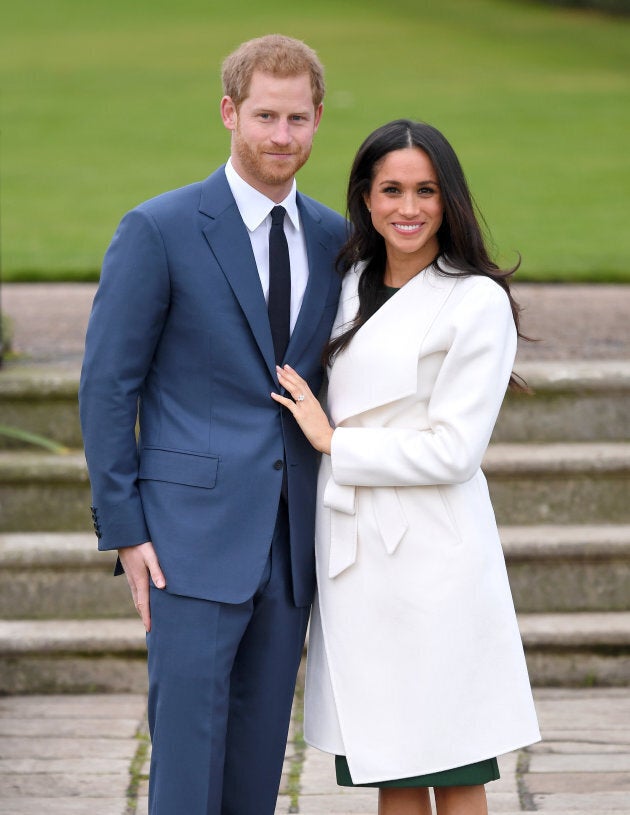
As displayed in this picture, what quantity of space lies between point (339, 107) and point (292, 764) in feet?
32.1

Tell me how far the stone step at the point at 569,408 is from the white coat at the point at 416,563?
201 cm

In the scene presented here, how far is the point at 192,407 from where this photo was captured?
9.54 ft

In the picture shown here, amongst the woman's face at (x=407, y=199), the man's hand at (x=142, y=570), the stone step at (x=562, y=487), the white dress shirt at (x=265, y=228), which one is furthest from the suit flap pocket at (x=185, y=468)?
the stone step at (x=562, y=487)

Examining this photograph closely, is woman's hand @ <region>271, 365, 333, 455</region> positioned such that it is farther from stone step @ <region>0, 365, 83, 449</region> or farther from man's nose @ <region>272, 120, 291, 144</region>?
stone step @ <region>0, 365, 83, 449</region>

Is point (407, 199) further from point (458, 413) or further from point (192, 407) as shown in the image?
point (192, 407)

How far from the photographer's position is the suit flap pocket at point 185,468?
2883 millimetres

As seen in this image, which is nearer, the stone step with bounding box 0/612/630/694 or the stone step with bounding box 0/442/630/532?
the stone step with bounding box 0/612/630/694

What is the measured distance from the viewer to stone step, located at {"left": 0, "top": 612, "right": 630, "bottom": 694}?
14.2 feet

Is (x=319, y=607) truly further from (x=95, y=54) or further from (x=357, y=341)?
(x=95, y=54)

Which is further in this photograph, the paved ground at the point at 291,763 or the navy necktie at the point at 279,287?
the paved ground at the point at 291,763

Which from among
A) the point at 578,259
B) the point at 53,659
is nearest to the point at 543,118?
the point at 578,259

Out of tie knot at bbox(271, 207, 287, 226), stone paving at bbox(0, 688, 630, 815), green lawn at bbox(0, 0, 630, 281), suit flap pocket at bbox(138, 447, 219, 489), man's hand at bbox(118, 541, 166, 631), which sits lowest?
stone paving at bbox(0, 688, 630, 815)

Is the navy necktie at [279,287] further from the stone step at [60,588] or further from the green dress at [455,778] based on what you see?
the stone step at [60,588]

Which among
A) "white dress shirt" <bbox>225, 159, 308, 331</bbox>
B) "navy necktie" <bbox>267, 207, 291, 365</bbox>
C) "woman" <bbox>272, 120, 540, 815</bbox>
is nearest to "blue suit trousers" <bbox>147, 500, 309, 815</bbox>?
"woman" <bbox>272, 120, 540, 815</bbox>
